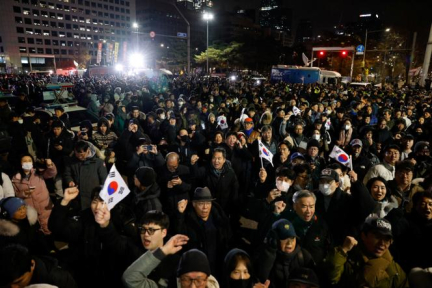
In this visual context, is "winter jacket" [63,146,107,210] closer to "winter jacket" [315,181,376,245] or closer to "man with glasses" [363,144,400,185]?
"winter jacket" [315,181,376,245]

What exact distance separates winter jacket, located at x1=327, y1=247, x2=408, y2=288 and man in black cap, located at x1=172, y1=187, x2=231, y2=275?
4.27ft

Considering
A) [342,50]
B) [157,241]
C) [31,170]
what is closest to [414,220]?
[157,241]

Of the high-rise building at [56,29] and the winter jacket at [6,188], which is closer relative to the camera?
the winter jacket at [6,188]

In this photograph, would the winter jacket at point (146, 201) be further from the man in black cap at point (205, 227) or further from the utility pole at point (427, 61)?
the utility pole at point (427, 61)

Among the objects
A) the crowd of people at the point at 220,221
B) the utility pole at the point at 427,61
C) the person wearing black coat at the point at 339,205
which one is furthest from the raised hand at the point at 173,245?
the utility pole at the point at 427,61

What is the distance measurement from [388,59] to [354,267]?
6377 centimetres

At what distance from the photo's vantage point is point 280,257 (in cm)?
280

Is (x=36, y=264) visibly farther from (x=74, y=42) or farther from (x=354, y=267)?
(x=74, y=42)

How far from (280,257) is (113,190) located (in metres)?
1.91

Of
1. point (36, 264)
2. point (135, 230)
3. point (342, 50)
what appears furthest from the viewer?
point (342, 50)

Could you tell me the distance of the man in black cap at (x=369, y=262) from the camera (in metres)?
2.56

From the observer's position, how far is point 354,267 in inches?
104

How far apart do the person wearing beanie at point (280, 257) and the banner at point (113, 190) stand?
165 cm

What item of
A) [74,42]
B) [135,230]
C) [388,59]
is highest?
[74,42]
